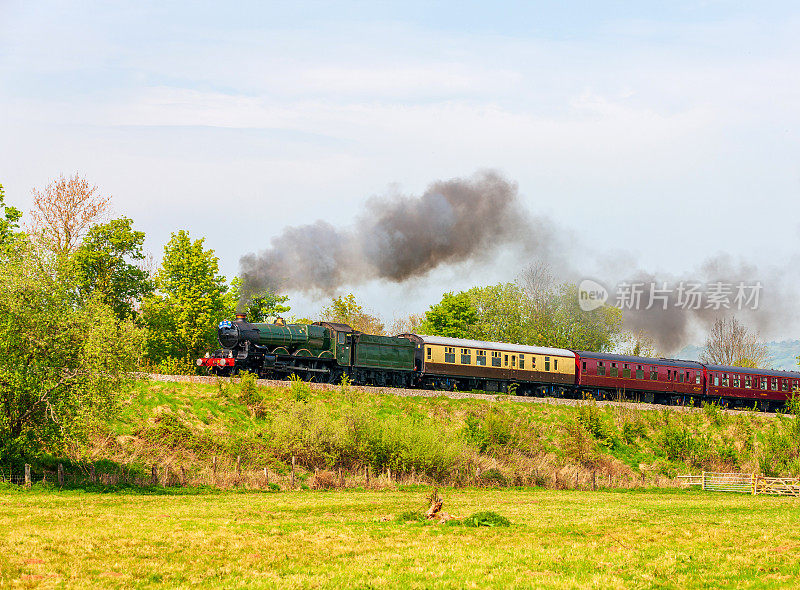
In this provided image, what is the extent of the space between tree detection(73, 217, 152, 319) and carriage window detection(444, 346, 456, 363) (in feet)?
88.8

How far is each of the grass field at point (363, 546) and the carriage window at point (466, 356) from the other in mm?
28613

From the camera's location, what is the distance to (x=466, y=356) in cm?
6138

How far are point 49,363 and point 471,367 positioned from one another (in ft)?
113

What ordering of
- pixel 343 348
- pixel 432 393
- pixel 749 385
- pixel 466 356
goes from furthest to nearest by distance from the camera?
pixel 749 385 < pixel 466 356 < pixel 432 393 < pixel 343 348

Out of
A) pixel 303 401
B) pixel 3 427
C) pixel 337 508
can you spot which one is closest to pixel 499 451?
pixel 303 401

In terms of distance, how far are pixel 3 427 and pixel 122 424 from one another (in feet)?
31.8

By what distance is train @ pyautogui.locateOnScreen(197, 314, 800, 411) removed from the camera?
52719 millimetres

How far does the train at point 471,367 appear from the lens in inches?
2076

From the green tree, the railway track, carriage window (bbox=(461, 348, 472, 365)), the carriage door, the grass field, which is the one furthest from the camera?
the green tree

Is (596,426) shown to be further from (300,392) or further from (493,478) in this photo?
(300,392)

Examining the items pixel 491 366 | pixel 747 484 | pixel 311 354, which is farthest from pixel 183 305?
pixel 747 484

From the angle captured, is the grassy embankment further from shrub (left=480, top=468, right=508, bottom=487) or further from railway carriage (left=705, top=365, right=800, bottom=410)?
railway carriage (left=705, top=365, right=800, bottom=410)

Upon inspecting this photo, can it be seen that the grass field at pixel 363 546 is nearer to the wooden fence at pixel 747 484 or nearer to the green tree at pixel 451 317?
the wooden fence at pixel 747 484

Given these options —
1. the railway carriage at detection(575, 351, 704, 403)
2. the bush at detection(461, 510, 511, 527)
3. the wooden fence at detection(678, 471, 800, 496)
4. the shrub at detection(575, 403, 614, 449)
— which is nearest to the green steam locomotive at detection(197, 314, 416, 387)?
the shrub at detection(575, 403, 614, 449)
